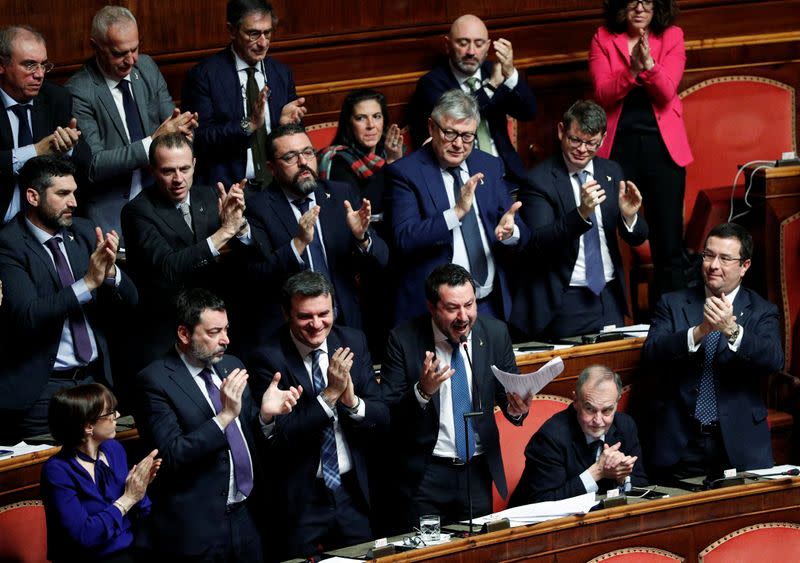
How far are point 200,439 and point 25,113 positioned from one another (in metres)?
1.14

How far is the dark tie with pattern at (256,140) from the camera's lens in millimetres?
4020

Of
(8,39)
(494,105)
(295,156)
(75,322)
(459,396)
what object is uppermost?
(8,39)

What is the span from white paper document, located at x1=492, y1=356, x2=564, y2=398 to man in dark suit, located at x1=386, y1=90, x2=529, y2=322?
56cm

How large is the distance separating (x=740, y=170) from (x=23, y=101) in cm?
220

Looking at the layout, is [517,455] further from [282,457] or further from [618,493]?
[282,457]

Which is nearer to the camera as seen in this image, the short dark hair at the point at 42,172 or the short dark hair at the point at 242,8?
the short dark hair at the point at 42,172

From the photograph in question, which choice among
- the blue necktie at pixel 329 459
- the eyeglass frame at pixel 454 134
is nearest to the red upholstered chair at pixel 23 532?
the blue necktie at pixel 329 459

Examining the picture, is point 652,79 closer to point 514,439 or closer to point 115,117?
point 514,439

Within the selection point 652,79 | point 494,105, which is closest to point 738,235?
point 652,79

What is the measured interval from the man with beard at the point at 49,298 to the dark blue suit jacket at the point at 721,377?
4.47ft

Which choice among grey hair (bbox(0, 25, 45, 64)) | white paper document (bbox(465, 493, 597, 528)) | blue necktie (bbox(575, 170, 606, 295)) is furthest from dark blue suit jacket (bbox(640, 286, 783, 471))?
grey hair (bbox(0, 25, 45, 64))

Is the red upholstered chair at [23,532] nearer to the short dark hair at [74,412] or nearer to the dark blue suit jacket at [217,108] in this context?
the short dark hair at [74,412]

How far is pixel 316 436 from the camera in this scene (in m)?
3.17

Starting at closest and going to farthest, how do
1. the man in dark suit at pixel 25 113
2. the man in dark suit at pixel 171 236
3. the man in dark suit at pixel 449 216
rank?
the man in dark suit at pixel 171 236, the man in dark suit at pixel 25 113, the man in dark suit at pixel 449 216
